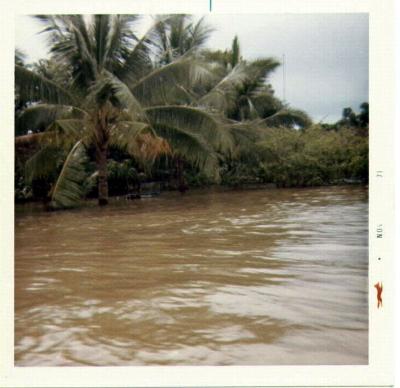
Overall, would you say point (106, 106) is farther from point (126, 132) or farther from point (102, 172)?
point (102, 172)

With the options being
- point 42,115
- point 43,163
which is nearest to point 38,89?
point 42,115

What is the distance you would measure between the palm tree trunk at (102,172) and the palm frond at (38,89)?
72 centimetres

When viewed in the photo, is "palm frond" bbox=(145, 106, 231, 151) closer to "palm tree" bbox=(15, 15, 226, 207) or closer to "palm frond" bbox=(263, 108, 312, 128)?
"palm tree" bbox=(15, 15, 226, 207)

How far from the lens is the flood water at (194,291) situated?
3566 millimetres

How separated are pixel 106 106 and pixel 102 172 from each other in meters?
0.85

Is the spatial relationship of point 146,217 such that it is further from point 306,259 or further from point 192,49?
point 306,259

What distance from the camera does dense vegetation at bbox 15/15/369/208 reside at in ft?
18.4

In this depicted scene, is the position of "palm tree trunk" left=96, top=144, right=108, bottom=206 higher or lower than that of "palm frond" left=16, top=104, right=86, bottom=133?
lower

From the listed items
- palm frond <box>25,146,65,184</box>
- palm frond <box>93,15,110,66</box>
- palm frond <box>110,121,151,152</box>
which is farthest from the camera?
palm frond <box>110,121,151,152</box>

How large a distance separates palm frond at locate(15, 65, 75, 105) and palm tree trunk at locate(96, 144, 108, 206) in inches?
28.2

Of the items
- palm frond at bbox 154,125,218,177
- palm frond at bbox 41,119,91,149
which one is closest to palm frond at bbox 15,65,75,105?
palm frond at bbox 41,119,91,149

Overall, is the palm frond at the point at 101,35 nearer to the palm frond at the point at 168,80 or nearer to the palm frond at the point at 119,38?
the palm frond at the point at 119,38
